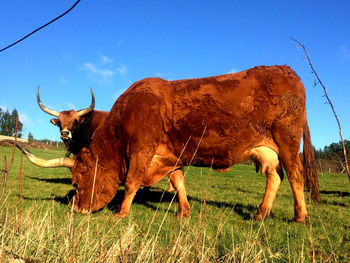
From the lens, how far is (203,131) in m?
4.66

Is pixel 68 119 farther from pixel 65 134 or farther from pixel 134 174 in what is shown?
pixel 134 174

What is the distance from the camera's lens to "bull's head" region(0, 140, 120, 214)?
4.93 m

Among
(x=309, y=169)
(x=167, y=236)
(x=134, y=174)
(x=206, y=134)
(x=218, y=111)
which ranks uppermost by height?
(x=218, y=111)

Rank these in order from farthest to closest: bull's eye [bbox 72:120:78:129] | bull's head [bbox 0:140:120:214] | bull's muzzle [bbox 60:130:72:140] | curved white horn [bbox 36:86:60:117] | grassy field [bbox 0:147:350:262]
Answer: curved white horn [bbox 36:86:60:117] → bull's eye [bbox 72:120:78:129] → bull's muzzle [bbox 60:130:72:140] → bull's head [bbox 0:140:120:214] → grassy field [bbox 0:147:350:262]

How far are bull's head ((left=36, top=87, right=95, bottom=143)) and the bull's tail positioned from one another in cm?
685

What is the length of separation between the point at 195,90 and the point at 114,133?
1.71 m

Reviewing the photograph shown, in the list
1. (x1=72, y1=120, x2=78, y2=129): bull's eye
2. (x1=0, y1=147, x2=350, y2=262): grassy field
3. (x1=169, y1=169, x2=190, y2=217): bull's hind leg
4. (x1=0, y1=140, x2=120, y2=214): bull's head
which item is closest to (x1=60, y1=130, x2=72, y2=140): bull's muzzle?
(x1=72, y1=120, x2=78, y2=129): bull's eye

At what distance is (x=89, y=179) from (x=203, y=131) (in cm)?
225

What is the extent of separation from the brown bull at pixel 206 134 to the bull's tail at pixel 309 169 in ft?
0.05

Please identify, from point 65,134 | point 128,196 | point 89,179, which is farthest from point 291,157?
point 65,134

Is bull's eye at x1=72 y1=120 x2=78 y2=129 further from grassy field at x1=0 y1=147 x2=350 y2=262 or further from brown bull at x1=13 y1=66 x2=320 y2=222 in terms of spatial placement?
brown bull at x1=13 y1=66 x2=320 y2=222

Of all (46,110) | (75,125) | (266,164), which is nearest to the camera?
(266,164)

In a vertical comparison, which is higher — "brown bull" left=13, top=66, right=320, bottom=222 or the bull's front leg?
"brown bull" left=13, top=66, right=320, bottom=222

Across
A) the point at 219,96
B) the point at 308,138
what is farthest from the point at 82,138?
the point at 308,138
